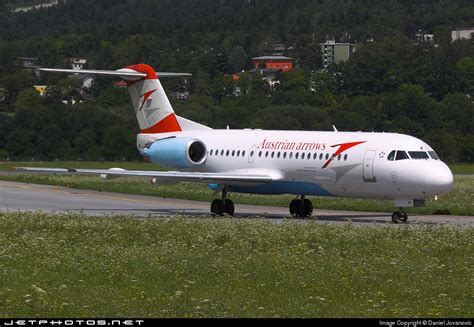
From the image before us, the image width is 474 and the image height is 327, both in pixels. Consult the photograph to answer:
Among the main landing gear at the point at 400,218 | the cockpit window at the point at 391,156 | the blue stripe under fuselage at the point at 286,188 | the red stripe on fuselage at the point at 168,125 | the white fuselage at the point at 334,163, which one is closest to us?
the white fuselage at the point at 334,163

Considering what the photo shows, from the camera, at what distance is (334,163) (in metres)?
38.0

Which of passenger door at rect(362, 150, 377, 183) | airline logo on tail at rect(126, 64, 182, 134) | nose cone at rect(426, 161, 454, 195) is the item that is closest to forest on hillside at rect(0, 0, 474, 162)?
airline logo on tail at rect(126, 64, 182, 134)

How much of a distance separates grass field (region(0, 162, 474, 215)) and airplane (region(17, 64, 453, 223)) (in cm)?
523

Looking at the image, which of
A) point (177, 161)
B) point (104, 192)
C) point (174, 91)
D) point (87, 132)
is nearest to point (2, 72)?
point (174, 91)

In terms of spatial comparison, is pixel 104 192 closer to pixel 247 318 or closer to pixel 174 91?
pixel 247 318

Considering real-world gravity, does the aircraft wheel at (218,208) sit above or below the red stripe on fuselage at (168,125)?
below

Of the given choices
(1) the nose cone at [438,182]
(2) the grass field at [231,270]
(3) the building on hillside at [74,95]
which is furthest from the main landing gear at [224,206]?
(3) the building on hillside at [74,95]

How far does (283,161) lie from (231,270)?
53.8 ft

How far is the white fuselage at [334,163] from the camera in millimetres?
36344

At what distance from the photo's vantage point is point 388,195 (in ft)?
122

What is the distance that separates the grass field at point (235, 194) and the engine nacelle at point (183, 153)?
19.1ft

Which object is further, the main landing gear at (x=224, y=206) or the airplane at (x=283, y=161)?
the main landing gear at (x=224, y=206)

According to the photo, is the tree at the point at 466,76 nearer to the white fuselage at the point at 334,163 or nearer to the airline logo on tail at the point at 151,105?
the airline logo on tail at the point at 151,105

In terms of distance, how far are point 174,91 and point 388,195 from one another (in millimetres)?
113958
